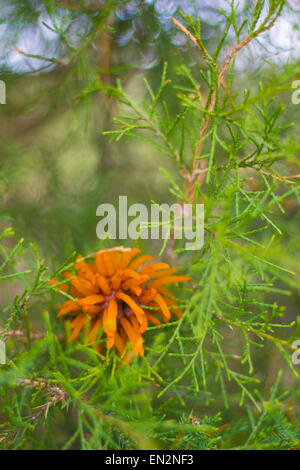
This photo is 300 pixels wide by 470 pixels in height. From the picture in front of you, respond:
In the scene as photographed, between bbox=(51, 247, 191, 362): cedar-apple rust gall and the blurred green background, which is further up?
the blurred green background

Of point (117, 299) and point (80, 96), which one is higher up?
point (80, 96)

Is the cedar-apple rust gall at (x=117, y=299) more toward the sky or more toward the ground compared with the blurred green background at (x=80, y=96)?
more toward the ground

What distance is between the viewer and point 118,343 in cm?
58

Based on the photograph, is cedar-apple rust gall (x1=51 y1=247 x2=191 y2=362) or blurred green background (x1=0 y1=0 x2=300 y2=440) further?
blurred green background (x1=0 y1=0 x2=300 y2=440)

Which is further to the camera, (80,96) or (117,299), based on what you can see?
(80,96)

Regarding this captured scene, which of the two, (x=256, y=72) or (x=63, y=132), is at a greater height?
(x=256, y=72)

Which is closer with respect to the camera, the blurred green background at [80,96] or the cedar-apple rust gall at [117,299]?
the cedar-apple rust gall at [117,299]
